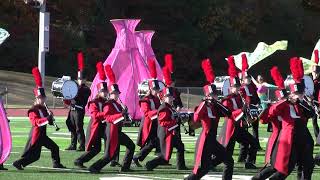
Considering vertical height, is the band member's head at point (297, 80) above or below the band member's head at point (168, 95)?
above

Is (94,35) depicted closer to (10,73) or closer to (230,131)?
(10,73)

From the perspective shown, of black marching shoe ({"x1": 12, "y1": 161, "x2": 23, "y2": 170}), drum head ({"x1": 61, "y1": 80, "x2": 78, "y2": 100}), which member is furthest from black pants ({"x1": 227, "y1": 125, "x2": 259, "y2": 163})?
drum head ({"x1": 61, "y1": 80, "x2": 78, "y2": 100})

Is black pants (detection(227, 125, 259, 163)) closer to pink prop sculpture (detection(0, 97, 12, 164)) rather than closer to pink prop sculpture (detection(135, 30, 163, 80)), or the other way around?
pink prop sculpture (detection(0, 97, 12, 164))

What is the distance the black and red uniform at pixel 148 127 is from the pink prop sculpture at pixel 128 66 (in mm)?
10357

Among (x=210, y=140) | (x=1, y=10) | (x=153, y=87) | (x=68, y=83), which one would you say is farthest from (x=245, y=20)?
(x=210, y=140)

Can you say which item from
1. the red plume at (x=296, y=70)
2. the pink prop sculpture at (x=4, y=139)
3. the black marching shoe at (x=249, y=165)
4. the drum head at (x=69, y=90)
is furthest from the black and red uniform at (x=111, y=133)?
the drum head at (x=69, y=90)

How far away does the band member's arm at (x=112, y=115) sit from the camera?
15.6 metres

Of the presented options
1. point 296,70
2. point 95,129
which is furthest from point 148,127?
point 296,70

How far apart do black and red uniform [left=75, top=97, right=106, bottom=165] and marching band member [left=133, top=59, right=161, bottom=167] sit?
2.74ft

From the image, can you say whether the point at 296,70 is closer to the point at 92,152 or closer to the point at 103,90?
the point at 103,90

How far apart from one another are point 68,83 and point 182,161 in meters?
5.22

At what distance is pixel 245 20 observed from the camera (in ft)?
173

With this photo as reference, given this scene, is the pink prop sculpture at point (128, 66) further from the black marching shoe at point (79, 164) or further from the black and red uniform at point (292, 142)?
the black and red uniform at point (292, 142)

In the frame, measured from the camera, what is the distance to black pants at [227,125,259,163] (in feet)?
52.1
